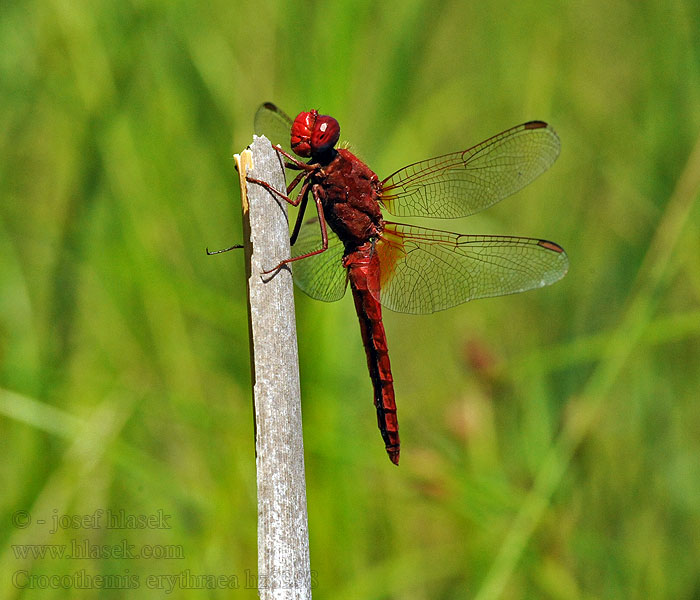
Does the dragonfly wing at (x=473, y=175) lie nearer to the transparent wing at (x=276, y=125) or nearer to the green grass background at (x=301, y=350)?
the green grass background at (x=301, y=350)

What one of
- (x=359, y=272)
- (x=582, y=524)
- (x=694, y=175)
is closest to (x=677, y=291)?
(x=694, y=175)

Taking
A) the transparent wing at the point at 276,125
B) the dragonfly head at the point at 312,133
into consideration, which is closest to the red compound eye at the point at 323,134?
the dragonfly head at the point at 312,133

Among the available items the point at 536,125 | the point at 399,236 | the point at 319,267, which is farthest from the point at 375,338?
the point at 536,125

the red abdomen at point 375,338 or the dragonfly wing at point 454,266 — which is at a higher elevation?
the dragonfly wing at point 454,266

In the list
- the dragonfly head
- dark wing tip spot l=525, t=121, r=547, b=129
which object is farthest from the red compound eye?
dark wing tip spot l=525, t=121, r=547, b=129

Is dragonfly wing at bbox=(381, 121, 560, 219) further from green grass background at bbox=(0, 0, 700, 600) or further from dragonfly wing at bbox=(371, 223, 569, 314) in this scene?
green grass background at bbox=(0, 0, 700, 600)
